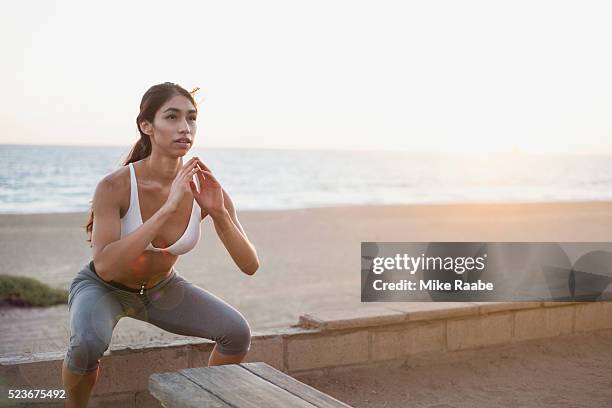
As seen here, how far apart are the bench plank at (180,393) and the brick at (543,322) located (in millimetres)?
3408

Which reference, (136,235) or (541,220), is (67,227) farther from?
(136,235)

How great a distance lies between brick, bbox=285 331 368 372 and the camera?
438cm

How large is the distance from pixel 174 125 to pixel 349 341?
2042 millimetres

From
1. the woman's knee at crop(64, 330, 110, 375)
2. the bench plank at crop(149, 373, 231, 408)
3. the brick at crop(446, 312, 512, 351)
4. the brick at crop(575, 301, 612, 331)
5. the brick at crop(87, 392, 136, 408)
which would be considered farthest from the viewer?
the brick at crop(575, 301, 612, 331)

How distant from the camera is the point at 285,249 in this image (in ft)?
46.1

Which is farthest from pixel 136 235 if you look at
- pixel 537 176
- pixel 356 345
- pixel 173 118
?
pixel 537 176

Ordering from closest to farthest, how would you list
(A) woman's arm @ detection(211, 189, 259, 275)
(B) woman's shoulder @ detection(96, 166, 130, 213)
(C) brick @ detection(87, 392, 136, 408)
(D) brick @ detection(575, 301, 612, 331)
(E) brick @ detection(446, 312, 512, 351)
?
1. (B) woman's shoulder @ detection(96, 166, 130, 213)
2. (A) woman's arm @ detection(211, 189, 259, 275)
3. (C) brick @ detection(87, 392, 136, 408)
4. (E) brick @ detection(446, 312, 512, 351)
5. (D) brick @ detection(575, 301, 612, 331)

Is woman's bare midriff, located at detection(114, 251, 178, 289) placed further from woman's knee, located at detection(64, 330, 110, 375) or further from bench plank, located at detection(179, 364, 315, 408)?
bench plank, located at detection(179, 364, 315, 408)

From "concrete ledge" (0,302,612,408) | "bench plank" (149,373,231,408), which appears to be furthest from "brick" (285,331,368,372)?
"bench plank" (149,373,231,408)

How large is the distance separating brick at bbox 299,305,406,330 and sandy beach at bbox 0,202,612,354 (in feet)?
9.23

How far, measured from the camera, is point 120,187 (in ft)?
10.7

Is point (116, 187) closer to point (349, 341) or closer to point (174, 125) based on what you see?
point (174, 125)

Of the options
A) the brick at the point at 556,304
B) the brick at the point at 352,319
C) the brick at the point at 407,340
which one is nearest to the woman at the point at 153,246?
the brick at the point at 352,319

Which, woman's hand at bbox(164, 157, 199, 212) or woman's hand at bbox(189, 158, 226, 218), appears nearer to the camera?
woman's hand at bbox(164, 157, 199, 212)
